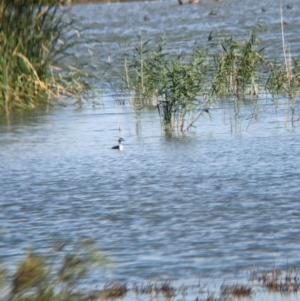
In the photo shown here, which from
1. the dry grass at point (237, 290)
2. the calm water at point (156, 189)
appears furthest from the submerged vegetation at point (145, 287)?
the calm water at point (156, 189)

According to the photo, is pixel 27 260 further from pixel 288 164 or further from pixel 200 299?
pixel 288 164

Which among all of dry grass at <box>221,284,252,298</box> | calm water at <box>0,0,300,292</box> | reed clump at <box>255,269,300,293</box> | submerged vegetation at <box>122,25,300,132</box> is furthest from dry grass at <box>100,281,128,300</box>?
submerged vegetation at <box>122,25,300,132</box>

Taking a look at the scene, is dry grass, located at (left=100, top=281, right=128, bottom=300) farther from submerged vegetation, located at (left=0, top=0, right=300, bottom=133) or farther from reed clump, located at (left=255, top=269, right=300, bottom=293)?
submerged vegetation, located at (left=0, top=0, right=300, bottom=133)

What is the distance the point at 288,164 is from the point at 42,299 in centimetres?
461

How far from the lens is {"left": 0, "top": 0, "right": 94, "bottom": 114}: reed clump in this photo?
11633 millimetres

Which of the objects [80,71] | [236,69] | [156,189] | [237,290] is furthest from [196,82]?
[237,290]

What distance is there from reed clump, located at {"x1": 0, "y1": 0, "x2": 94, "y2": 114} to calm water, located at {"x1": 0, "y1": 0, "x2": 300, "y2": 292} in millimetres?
420

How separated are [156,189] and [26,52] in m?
5.00

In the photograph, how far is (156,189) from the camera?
24.0 feet

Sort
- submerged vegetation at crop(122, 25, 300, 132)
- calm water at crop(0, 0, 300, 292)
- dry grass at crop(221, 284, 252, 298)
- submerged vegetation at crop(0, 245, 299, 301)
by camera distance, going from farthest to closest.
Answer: submerged vegetation at crop(122, 25, 300, 132), calm water at crop(0, 0, 300, 292), dry grass at crop(221, 284, 252, 298), submerged vegetation at crop(0, 245, 299, 301)

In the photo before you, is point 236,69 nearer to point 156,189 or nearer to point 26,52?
point 26,52

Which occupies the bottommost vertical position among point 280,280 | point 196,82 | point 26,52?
point 280,280

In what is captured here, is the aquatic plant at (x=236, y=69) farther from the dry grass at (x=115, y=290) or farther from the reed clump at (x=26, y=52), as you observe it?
the dry grass at (x=115, y=290)

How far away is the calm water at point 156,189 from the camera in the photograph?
5.44 meters
